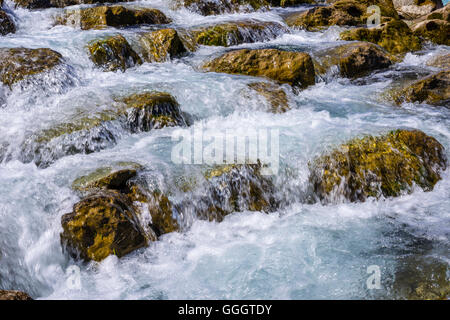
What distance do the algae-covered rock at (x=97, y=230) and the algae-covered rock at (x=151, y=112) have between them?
85.8 inches

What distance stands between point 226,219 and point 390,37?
8.64 meters

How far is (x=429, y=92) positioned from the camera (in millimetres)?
7562

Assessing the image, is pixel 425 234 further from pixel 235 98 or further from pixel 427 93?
pixel 427 93

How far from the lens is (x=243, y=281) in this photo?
138 inches

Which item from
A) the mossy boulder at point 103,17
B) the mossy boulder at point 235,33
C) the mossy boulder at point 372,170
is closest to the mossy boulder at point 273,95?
the mossy boulder at point 372,170

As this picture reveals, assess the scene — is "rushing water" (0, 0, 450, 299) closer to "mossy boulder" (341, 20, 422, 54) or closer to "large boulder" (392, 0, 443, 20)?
"mossy boulder" (341, 20, 422, 54)

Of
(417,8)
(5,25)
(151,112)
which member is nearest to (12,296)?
(151,112)

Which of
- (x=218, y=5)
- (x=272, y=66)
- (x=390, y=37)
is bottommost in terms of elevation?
(x=272, y=66)

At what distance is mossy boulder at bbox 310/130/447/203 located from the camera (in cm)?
489

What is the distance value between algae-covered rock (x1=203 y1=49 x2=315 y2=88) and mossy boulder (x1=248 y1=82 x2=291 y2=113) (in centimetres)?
56

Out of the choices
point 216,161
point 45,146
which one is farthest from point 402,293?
point 45,146

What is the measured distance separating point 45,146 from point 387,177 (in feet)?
13.9

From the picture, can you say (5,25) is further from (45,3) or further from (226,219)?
(226,219)

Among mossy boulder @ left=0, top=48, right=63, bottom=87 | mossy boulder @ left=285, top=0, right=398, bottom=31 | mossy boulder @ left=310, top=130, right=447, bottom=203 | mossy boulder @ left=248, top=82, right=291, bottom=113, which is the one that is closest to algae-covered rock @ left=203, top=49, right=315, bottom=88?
mossy boulder @ left=248, top=82, right=291, bottom=113
